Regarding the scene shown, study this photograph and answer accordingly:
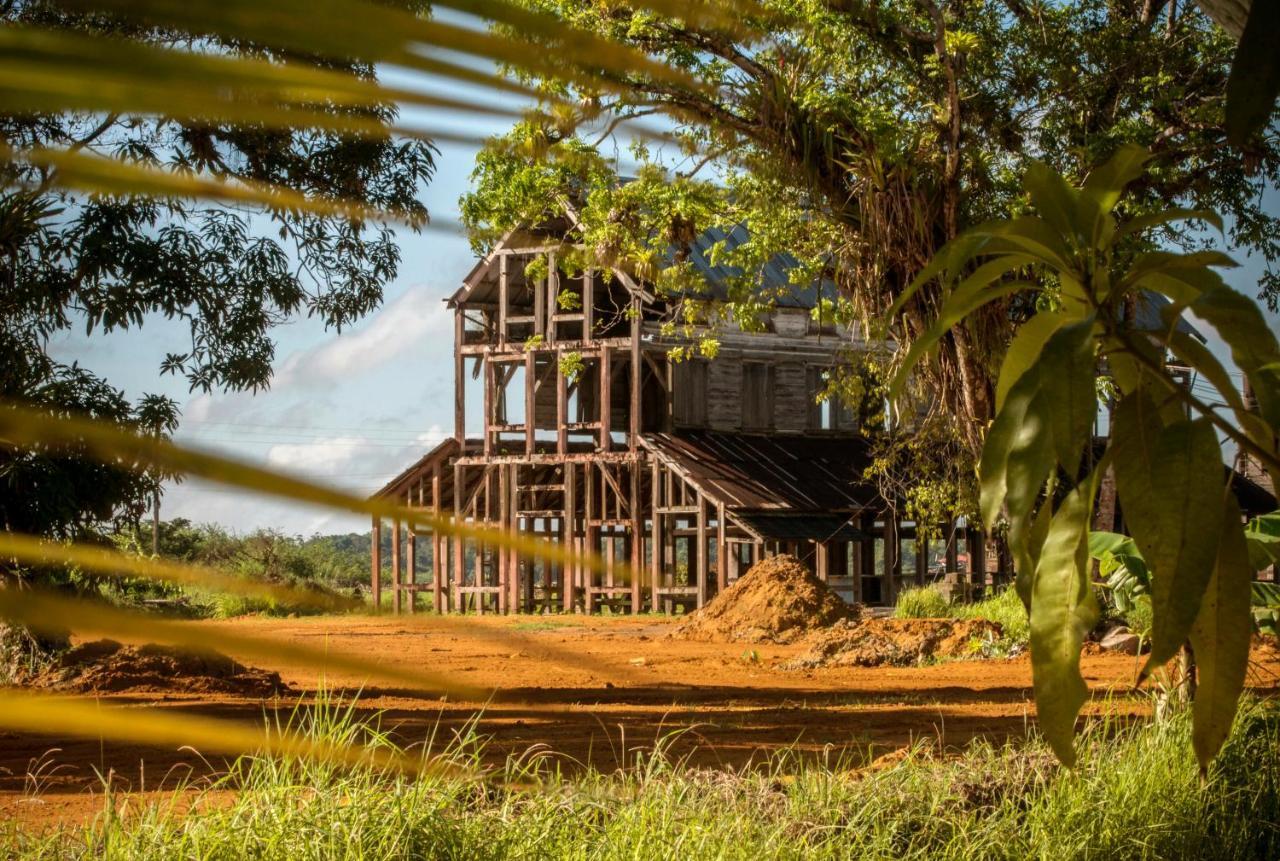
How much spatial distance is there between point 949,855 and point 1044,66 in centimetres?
1381

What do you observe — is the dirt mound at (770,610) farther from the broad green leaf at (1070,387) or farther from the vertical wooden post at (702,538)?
the broad green leaf at (1070,387)

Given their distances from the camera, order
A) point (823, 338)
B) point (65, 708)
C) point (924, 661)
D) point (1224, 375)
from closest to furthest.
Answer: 1. point (65, 708)
2. point (1224, 375)
3. point (924, 661)
4. point (823, 338)

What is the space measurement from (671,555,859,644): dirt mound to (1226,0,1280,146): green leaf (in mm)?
16455

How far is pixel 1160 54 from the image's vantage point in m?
16.6

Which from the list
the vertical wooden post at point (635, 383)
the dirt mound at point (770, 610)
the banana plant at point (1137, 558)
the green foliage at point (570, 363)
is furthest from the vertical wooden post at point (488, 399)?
the banana plant at point (1137, 558)

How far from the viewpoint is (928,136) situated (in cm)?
1404

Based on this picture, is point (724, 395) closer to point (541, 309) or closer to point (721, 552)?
point (541, 309)

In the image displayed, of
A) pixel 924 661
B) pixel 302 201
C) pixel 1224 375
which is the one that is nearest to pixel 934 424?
pixel 924 661

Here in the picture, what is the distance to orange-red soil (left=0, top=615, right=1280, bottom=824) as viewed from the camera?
7574 millimetres

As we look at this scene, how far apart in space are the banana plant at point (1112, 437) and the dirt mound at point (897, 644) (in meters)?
12.7

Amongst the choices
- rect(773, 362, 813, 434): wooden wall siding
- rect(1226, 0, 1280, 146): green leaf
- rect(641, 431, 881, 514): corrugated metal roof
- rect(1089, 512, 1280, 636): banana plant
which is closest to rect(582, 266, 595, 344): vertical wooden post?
rect(641, 431, 881, 514): corrugated metal roof

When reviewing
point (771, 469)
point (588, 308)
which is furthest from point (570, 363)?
point (771, 469)

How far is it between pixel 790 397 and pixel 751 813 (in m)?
24.1

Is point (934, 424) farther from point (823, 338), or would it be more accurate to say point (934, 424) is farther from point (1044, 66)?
point (823, 338)
